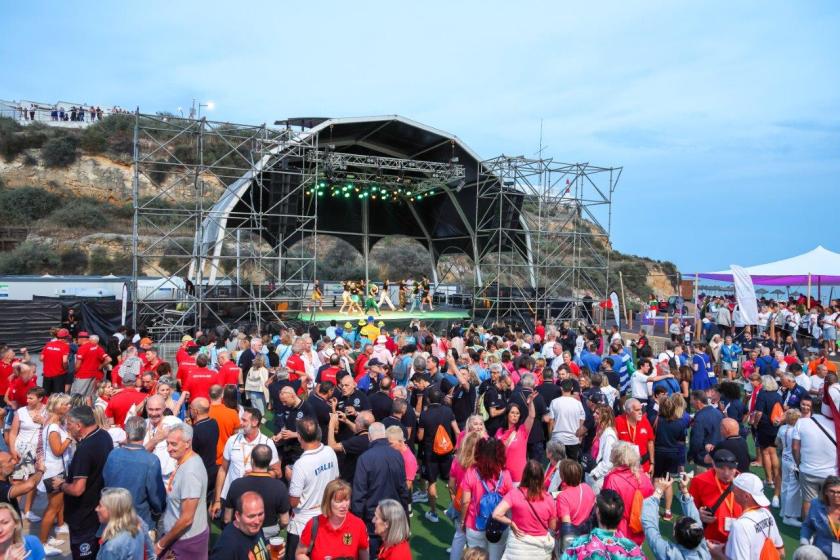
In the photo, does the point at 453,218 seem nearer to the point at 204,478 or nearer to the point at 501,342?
the point at 501,342

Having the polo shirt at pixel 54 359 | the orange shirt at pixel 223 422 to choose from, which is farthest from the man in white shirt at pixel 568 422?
the polo shirt at pixel 54 359

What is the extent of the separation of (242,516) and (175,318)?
1392 centimetres

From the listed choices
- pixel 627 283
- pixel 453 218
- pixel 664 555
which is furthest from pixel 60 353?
pixel 627 283

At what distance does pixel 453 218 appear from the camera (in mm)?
23531

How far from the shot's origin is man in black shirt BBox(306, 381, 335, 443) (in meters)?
5.26

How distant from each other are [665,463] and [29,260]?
32226mm

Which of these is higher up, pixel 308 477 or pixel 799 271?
pixel 799 271

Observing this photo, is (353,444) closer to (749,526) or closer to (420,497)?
(420,497)

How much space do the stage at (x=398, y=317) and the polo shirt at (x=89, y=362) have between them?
8.44 metres

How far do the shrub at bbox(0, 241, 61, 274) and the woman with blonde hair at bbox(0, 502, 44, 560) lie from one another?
3129 cm

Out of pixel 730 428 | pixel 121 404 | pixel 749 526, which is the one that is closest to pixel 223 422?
pixel 121 404

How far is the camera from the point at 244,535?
2.93 meters

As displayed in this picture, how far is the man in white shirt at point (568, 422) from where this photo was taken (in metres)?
5.80

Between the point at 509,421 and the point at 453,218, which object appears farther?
the point at 453,218
